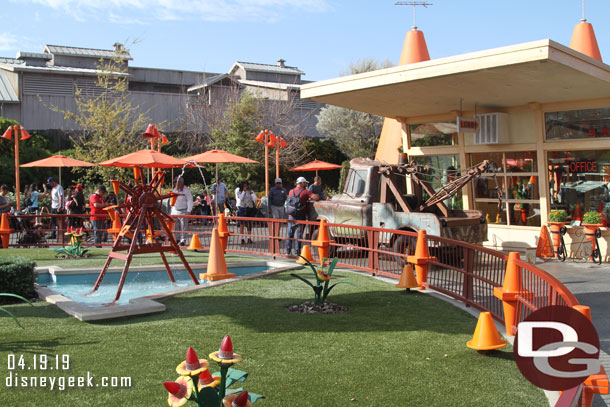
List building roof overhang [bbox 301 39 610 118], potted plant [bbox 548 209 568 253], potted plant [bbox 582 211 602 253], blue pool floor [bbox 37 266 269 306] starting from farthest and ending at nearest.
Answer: potted plant [bbox 548 209 568 253] < potted plant [bbox 582 211 602 253] < building roof overhang [bbox 301 39 610 118] < blue pool floor [bbox 37 266 269 306]

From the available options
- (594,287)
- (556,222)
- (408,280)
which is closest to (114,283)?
(408,280)

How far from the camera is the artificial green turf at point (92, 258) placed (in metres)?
13.0

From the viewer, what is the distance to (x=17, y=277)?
892 cm

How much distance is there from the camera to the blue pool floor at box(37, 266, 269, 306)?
10.9 m

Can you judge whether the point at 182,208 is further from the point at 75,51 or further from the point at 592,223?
the point at 75,51

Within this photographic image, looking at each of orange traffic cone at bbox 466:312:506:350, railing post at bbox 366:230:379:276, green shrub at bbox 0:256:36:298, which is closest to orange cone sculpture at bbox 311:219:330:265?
railing post at bbox 366:230:379:276

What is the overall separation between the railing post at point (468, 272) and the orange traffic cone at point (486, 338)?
2102 mm

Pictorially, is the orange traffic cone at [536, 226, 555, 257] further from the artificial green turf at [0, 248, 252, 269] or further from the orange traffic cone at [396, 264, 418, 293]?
the artificial green turf at [0, 248, 252, 269]

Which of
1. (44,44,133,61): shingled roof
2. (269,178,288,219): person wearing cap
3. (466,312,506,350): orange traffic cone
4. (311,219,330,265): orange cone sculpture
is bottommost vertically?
(466,312,506,350): orange traffic cone

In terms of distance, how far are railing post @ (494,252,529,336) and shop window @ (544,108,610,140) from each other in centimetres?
893

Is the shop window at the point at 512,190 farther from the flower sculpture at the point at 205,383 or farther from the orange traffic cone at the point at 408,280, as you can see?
the flower sculpture at the point at 205,383

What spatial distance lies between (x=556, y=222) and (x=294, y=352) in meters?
10.5

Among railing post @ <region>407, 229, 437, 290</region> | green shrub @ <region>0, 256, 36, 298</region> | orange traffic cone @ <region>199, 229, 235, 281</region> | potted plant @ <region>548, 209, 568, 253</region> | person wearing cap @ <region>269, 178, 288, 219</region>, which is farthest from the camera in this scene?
person wearing cap @ <region>269, 178, 288, 219</region>

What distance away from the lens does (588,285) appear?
10898 millimetres
